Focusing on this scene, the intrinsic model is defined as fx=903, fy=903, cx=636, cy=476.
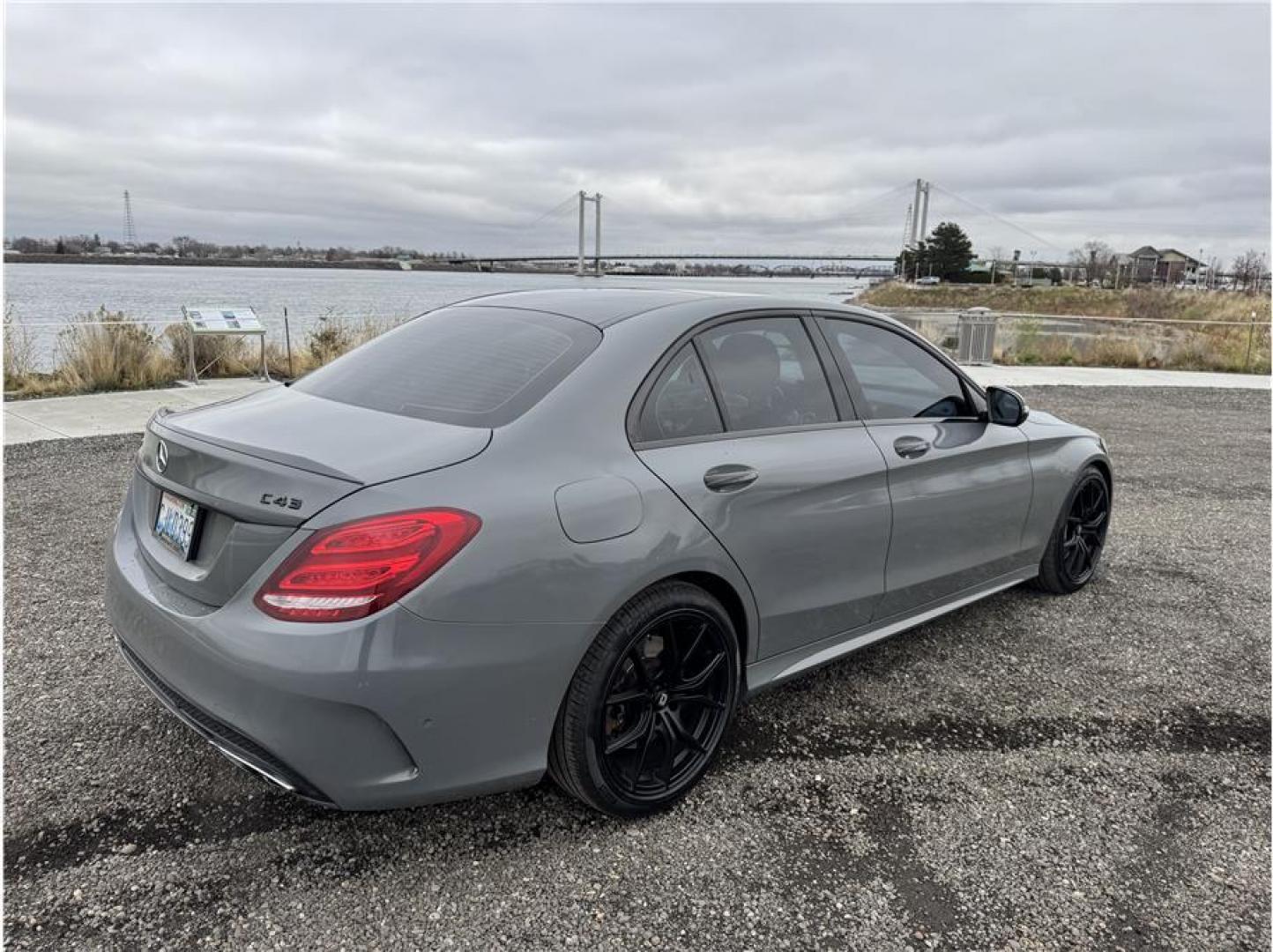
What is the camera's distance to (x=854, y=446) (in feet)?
10.8

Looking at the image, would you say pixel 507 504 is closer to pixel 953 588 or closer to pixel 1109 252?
pixel 953 588

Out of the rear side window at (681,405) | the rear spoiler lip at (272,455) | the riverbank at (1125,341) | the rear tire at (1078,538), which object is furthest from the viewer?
the riverbank at (1125,341)

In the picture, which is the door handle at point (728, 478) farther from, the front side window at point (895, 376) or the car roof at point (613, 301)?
the front side window at point (895, 376)

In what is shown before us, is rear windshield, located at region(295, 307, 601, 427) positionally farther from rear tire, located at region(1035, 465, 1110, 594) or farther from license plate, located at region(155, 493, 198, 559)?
rear tire, located at region(1035, 465, 1110, 594)

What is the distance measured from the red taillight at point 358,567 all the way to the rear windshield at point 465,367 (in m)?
0.46

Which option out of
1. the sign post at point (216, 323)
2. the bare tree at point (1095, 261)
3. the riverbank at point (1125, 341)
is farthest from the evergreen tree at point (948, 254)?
the sign post at point (216, 323)

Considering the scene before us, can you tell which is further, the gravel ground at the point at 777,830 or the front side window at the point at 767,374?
the front side window at the point at 767,374

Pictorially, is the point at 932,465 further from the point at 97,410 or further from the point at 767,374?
the point at 97,410

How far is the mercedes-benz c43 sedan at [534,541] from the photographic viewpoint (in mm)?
2174

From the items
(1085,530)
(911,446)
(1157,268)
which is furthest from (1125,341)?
(1157,268)

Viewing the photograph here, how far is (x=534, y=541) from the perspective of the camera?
2312 mm

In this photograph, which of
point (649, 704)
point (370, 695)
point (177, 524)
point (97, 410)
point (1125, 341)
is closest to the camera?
point (370, 695)

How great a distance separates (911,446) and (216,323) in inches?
393

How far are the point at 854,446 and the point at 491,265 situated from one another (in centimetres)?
2544
